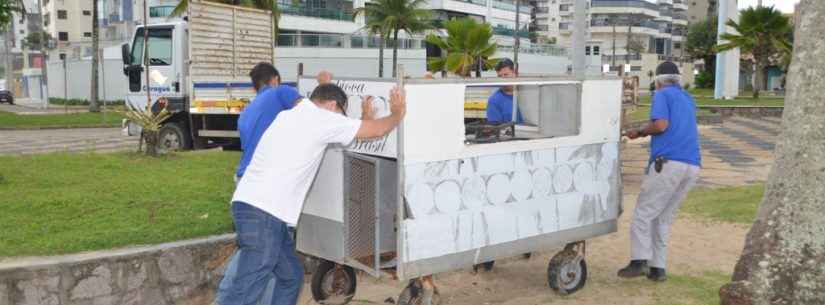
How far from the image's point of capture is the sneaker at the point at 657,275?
236 inches

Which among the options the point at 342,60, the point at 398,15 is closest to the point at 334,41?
the point at 342,60

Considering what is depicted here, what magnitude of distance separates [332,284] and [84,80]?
45.9 meters

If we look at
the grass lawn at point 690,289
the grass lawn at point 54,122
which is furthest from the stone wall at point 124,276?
the grass lawn at point 54,122

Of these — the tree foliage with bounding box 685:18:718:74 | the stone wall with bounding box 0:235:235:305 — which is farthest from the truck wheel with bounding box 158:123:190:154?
the tree foliage with bounding box 685:18:718:74

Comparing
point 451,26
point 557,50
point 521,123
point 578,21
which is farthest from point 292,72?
point 521,123

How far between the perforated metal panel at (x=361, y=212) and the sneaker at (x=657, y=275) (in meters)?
2.30

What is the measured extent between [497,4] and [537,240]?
6606cm

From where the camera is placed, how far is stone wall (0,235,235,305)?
500 cm

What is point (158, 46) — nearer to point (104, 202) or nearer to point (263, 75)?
point (104, 202)

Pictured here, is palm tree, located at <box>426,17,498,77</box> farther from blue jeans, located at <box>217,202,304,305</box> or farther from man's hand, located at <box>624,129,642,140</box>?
blue jeans, located at <box>217,202,304,305</box>

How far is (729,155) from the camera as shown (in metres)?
15.0

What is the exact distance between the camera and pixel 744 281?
15.5 feet

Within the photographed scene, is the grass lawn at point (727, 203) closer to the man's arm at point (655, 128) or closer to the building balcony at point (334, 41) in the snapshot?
the man's arm at point (655, 128)

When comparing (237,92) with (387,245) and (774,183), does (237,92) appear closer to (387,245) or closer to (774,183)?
(387,245)
